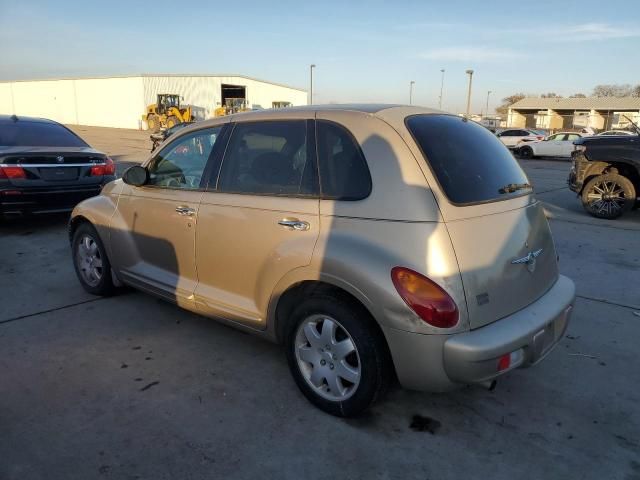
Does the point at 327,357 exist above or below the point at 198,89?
below

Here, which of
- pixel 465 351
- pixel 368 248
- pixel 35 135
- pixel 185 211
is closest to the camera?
pixel 465 351

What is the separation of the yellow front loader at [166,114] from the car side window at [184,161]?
36.9 meters

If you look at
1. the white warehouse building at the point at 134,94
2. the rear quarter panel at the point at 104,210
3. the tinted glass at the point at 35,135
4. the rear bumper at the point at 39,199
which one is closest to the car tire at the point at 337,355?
the rear quarter panel at the point at 104,210

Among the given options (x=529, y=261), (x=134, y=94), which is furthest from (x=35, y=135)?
(x=134, y=94)

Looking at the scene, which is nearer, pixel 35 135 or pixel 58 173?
pixel 58 173

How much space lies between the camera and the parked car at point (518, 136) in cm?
2605

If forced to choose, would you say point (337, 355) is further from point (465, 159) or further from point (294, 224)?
point (465, 159)

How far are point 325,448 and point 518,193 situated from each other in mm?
1914

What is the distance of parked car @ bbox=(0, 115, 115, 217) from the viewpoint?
6543mm

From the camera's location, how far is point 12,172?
6527mm

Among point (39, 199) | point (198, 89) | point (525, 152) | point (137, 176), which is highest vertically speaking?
point (198, 89)

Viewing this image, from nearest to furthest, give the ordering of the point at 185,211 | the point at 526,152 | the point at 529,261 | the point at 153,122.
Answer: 1. the point at 529,261
2. the point at 185,211
3. the point at 526,152
4. the point at 153,122

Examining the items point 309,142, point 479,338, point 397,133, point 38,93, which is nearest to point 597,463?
point 479,338

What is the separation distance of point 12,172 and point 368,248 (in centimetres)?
590
